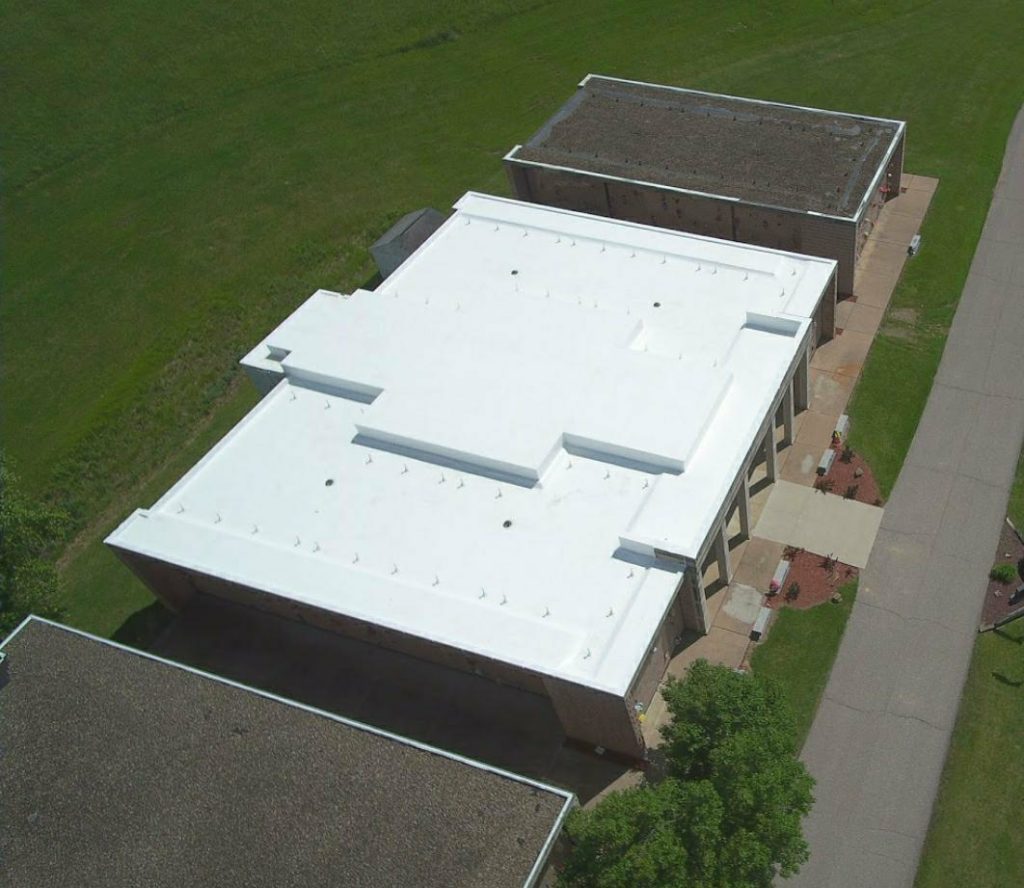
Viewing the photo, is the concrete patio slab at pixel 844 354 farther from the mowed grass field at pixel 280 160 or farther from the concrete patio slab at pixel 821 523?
the concrete patio slab at pixel 821 523

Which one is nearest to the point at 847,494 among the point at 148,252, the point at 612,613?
the point at 612,613

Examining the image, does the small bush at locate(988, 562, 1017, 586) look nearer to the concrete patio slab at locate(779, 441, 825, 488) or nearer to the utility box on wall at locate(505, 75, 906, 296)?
the concrete patio slab at locate(779, 441, 825, 488)

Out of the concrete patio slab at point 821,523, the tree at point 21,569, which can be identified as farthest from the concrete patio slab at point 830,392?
the tree at point 21,569

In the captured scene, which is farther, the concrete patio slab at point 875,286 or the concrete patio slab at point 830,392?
the concrete patio slab at point 875,286

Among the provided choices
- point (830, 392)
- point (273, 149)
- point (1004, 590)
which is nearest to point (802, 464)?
point (830, 392)

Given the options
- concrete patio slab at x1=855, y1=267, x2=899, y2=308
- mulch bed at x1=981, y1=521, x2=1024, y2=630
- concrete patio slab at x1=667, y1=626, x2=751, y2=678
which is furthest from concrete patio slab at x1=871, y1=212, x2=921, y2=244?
concrete patio slab at x1=667, y1=626, x2=751, y2=678

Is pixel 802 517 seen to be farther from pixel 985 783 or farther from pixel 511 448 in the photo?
pixel 511 448
